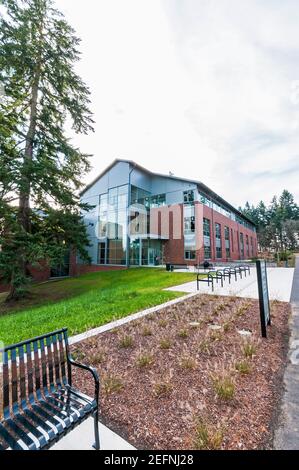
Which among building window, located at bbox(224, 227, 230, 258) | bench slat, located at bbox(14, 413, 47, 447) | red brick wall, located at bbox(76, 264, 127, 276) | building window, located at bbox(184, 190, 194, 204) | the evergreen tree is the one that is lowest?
red brick wall, located at bbox(76, 264, 127, 276)

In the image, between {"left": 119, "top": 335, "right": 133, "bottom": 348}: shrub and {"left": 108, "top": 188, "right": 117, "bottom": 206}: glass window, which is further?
{"left": 108, "top": 188, "right": 117, "bottom": 206}: glass window

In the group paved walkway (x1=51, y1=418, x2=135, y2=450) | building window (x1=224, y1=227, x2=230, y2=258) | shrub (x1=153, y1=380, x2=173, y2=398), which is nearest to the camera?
paved walkway (x1=51, y1=418, x2=135, y2=450)

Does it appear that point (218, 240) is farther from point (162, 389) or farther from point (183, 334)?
point (162, 389)

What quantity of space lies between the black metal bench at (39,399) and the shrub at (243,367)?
2216 millimetres

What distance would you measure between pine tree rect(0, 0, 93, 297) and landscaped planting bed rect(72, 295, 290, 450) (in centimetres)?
971

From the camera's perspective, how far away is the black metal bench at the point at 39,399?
183cm

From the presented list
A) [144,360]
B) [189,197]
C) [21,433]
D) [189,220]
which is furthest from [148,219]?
[21,433]

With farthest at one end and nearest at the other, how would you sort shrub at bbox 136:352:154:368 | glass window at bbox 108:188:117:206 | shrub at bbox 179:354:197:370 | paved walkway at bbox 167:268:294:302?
glass window at bbox 108:188:117:206
paved walkway at bbox 167:268:294:302
shrub at bbox 136:352:154:368
shrub at bbox 179:354:197:370

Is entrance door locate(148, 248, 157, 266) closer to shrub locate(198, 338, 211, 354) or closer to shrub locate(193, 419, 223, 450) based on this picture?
shrub locate(198, 338, 211, 354)

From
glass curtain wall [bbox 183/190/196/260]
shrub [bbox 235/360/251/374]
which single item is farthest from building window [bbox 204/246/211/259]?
Answer: shrub [bbox 235/360/251/374]

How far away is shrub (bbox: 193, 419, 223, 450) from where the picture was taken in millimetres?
1963

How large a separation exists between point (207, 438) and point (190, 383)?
1066mm
